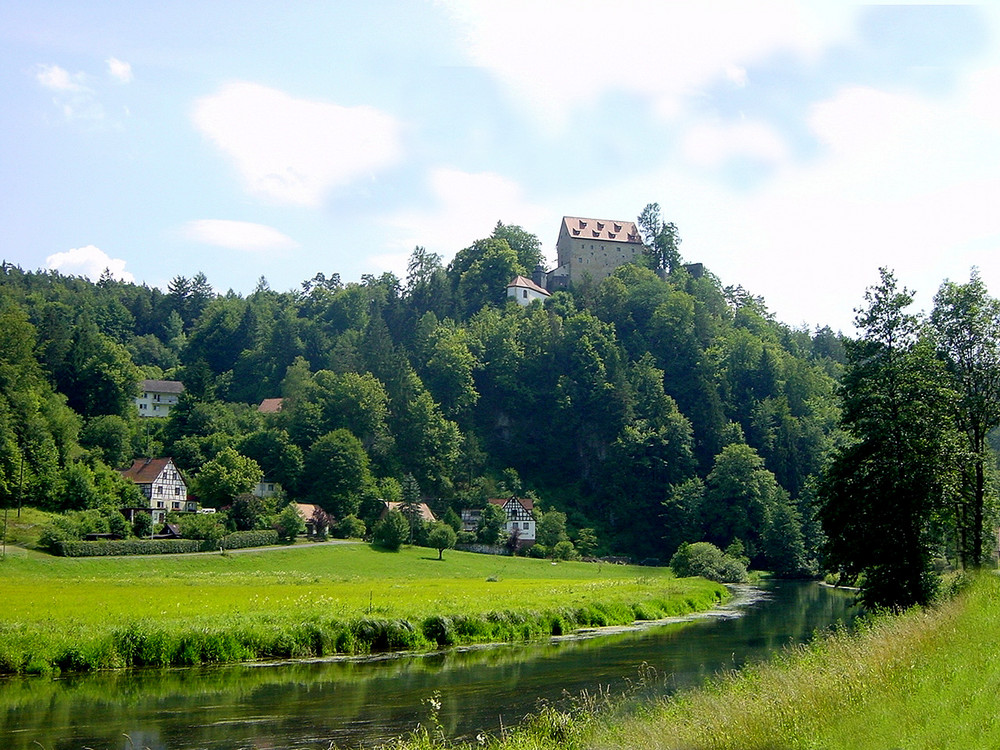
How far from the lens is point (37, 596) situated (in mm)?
46125

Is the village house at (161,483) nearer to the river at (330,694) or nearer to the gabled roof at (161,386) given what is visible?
the gabled roof at (161,386)

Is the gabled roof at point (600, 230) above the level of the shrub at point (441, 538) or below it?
above

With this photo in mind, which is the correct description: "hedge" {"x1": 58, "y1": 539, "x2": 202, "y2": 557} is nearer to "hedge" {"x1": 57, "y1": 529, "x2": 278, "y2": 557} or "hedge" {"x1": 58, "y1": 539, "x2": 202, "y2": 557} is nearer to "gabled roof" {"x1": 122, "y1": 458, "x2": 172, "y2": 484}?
"hedge" {"x1": 57, "y1": 529, "x2": 278, "y2": 557}

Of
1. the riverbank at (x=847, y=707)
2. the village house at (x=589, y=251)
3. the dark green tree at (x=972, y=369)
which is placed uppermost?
the village house at (x=589, y=251)

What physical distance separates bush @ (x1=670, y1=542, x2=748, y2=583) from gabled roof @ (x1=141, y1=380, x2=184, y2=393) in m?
109

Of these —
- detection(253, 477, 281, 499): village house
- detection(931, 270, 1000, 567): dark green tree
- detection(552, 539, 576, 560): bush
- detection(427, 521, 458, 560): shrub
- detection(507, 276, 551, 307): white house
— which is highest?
detection(507, 276, 551, 307): white house

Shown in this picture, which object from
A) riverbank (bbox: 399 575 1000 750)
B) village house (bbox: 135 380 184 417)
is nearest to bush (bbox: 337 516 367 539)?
village house (bbox: 135 380 184 417)

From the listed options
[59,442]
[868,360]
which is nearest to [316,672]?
[868,360]

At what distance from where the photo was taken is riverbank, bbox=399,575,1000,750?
1362cm

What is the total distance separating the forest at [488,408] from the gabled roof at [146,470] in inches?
158

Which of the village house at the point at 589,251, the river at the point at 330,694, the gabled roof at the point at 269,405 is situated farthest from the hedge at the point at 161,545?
the village house at the point at 589,251

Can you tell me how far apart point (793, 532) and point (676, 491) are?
747 inches

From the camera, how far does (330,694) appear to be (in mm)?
29109

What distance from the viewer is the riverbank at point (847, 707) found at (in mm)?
13625
